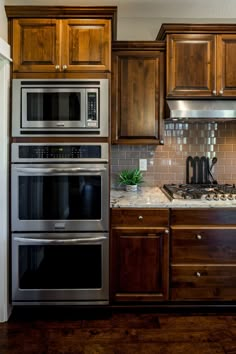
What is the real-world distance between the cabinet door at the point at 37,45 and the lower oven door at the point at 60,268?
1343 mm

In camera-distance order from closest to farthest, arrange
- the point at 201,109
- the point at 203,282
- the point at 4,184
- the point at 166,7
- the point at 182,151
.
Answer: the point at 4,184
the point at 203,282
the point at 201,109
the point at 166,7
the point at 182,151

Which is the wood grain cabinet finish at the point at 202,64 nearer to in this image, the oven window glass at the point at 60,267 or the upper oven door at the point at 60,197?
the upper oven door at the point at 60,197

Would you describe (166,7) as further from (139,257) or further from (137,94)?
(139,257)

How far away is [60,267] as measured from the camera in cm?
269

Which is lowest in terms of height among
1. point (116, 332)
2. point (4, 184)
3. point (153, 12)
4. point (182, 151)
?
point (116, 332)

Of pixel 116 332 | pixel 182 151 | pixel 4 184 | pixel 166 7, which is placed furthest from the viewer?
pixel 182 151

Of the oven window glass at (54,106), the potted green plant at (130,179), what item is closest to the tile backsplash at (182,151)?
the potted green plant at (130,179)

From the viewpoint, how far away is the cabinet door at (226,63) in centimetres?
290

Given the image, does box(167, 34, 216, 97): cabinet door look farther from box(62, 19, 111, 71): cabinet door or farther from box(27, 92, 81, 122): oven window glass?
box(27, 92, 81, 122): oven window glass

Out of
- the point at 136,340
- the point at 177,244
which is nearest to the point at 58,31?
the point at 177,244

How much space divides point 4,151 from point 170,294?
5.74ft

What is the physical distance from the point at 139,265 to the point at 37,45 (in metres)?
1.93

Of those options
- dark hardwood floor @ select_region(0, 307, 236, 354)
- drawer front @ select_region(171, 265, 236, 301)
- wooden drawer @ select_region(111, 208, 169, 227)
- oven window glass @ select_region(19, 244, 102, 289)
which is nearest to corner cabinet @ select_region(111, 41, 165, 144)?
wooden drawer @ select_region(111, 208, 169, 227)

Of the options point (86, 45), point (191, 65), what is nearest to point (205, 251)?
point (191, 65)
